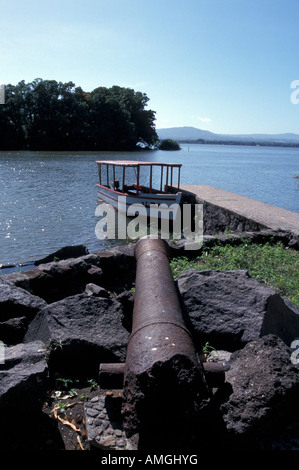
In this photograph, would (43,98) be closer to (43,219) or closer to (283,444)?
(43,219)

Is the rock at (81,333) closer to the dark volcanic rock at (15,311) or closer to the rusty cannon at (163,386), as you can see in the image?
the dark volcanic rock at (15,311)

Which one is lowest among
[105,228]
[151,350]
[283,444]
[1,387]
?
[105,228]

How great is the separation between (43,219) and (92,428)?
13.8 meters

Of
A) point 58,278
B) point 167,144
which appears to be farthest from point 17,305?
point 167,144

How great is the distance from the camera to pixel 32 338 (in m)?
3.79

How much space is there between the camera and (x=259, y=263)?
6.40 m

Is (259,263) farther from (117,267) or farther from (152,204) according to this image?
(152,204)

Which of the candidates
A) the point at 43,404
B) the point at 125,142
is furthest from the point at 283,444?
the point at 125,142

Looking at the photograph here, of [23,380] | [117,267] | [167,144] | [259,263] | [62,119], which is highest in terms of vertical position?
[62,119]

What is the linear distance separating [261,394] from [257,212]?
9.72 m

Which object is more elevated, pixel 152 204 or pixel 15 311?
pixel 15 311

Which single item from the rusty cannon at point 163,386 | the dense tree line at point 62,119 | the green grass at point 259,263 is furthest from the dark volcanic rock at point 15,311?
the dense tree line at point 62,119

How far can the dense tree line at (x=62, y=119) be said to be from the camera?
57.7m

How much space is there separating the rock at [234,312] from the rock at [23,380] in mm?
1440
